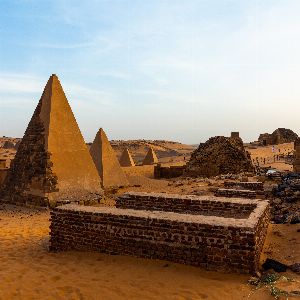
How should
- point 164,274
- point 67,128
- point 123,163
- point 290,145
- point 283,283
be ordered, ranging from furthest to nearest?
point 290,145
point 123,163
point 67,128
point 164,274
point 283,283

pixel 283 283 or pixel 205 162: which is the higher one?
pixel 205 162

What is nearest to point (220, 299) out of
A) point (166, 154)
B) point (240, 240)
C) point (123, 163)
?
point (240, 240)

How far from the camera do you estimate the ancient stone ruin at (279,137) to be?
52.2m

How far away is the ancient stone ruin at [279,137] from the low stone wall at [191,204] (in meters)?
47.0

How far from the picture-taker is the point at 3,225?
10.2m

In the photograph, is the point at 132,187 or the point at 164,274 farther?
the point at 132,187

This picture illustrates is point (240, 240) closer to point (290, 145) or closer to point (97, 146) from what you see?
point (97, 146)

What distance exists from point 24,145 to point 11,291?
8.58 metres

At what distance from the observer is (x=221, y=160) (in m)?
21.3

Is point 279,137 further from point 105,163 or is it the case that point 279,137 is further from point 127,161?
point 105,163

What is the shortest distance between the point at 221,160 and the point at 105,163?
7893 mm

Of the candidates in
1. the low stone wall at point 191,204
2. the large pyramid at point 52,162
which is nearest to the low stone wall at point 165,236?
the low stone wall at point 191,204

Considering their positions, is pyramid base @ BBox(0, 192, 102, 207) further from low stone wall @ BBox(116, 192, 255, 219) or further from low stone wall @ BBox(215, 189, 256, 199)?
low stone wall @ BBox(215, 189, 256, 199)

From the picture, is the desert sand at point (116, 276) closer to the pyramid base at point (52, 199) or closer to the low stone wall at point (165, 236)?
the low stone wall at point (165, 236)
